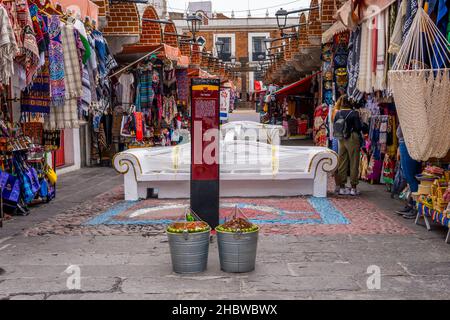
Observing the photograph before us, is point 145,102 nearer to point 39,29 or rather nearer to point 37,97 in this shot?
point 37,97

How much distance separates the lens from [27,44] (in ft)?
21.5

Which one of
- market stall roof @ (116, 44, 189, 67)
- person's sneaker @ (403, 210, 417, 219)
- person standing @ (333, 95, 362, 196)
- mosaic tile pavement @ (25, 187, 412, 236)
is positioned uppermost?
market stall roof @ (116, 44, 189, 67)

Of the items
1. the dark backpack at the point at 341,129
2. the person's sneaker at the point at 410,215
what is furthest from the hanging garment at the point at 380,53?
the person's sneaker at the point at 410,215

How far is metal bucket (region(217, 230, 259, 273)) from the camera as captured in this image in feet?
15.4

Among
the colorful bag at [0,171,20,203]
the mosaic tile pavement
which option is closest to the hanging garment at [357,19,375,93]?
the mosaic tile pavement

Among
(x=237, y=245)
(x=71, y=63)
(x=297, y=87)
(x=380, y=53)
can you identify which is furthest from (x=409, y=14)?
(x=297, y=87)

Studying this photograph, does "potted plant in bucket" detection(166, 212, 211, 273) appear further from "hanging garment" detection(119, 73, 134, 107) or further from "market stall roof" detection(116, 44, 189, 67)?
"hanging garment" detection(119, 73, 134, 107)

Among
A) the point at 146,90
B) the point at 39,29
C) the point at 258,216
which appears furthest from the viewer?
the point at 146,90

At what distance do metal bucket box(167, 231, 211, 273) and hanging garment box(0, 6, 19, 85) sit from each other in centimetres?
286

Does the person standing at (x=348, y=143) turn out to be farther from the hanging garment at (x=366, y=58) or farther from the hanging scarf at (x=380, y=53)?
the hanging scarf at (x=380, y=53)

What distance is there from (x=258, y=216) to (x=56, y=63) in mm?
3508

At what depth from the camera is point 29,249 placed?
5.82 m

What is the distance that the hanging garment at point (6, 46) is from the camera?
19.3 feet

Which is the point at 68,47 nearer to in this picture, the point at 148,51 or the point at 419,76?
the point at 419,76
